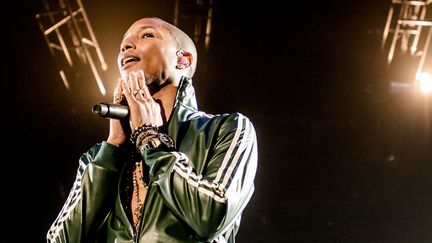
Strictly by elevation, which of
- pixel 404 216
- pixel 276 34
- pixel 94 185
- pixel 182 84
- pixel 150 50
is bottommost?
pixel 404 216

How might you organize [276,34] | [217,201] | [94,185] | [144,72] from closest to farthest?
[217,201] < [94,185] < [144,72] < [276,34]

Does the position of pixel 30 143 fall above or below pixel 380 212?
above

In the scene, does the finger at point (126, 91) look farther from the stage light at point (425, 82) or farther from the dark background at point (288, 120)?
the stage light at point (425, 82)

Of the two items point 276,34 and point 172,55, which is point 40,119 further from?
point 172,55

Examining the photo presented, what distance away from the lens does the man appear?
1.31 metres

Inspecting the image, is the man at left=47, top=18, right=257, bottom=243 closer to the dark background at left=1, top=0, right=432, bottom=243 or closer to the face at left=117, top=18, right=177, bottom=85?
the face at left=117, top=18, right=177, bottom=85

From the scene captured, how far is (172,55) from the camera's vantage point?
176cm

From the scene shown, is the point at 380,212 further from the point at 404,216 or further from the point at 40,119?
the point at 40,119

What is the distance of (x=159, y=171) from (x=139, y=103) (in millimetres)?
221

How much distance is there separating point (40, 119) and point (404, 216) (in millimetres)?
2954

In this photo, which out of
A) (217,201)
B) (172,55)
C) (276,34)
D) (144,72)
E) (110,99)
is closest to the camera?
(217,201)

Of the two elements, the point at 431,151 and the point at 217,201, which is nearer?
the point at 217,201

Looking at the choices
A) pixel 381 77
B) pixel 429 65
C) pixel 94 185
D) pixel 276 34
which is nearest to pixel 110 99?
pixel 276 34

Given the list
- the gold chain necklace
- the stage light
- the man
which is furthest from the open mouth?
the stage light
